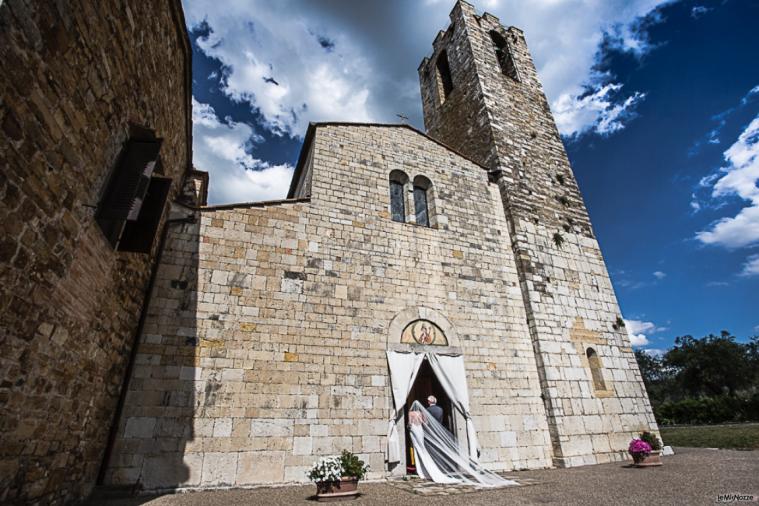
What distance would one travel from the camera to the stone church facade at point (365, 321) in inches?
225

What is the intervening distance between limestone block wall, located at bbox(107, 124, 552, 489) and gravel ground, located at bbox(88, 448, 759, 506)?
0.52 metres

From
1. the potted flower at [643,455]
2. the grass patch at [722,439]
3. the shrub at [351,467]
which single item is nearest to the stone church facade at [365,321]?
the potted flower at [643,455]

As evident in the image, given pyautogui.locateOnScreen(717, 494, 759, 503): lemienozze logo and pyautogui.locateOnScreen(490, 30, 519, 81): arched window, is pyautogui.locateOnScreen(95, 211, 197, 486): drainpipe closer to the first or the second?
pyautogui.locateOnScreen(717, 494, 759, 503): lemienozze logo

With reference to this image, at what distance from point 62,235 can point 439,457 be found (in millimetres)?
6505

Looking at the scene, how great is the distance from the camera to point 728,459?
23.0ft

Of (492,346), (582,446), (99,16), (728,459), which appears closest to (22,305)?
(99,16)

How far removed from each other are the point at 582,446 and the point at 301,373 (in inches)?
243

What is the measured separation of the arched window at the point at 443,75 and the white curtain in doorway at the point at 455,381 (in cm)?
1157

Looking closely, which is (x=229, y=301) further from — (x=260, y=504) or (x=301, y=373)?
(x=260, y=504)

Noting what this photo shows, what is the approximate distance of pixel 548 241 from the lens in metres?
10.2

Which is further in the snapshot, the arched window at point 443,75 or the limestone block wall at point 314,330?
the arched window at point 443,75

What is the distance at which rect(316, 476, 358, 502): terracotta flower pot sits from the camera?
192 inches

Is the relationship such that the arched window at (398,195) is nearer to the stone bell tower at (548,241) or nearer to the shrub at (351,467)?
the stone bell tower at (548,241)

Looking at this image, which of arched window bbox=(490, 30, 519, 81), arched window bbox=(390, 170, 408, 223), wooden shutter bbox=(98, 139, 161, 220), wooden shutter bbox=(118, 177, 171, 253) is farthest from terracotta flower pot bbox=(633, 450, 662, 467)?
arched window bbox=(490, 30, 519, 81)
